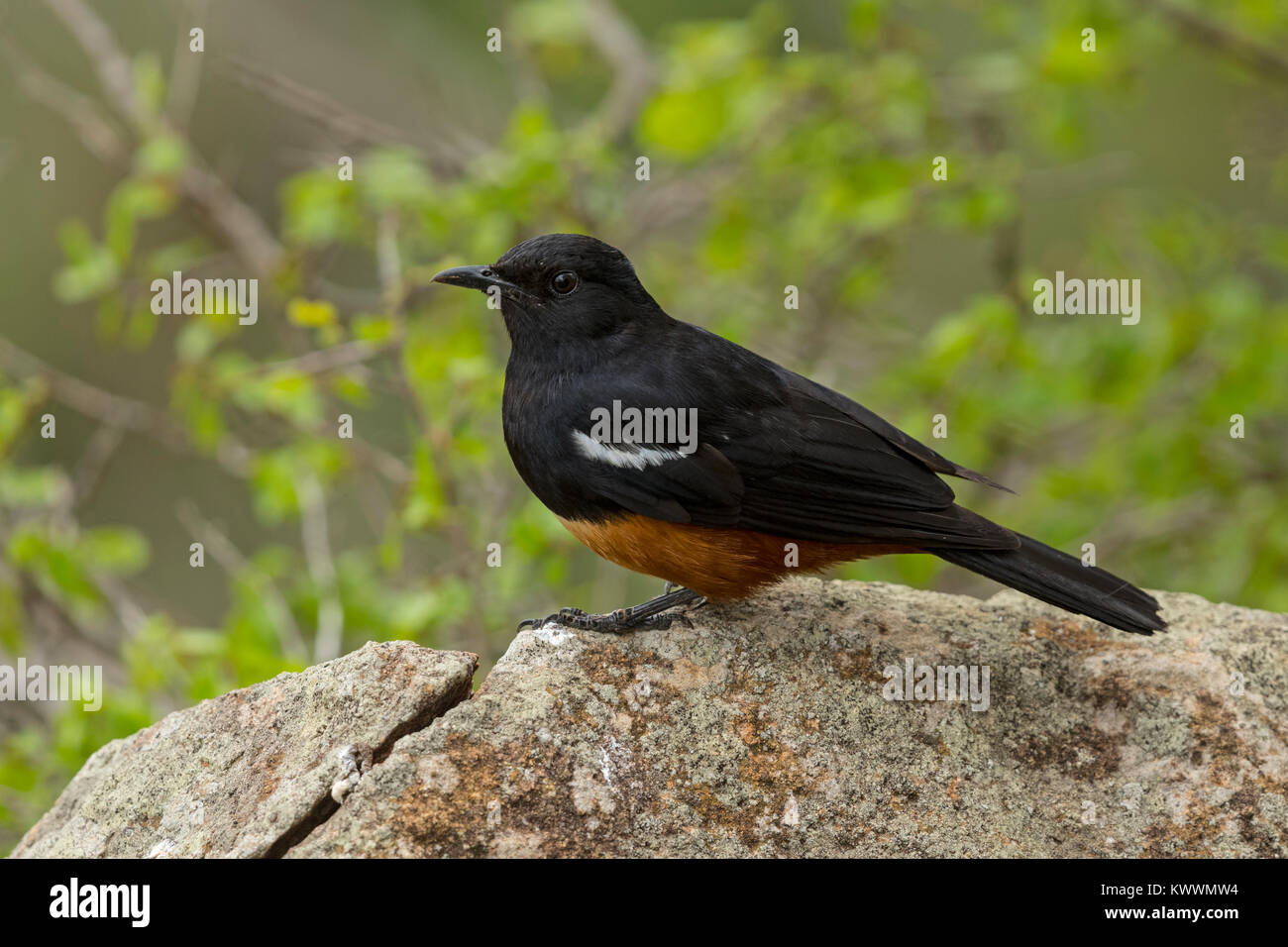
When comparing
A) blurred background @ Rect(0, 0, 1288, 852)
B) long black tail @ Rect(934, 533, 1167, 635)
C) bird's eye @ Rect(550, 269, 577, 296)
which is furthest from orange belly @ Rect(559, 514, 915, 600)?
blurred background @ Rect(0, 0, 1288, 852)

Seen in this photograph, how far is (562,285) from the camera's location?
404cm

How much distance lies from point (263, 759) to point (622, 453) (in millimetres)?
1311

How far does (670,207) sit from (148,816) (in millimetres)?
4396

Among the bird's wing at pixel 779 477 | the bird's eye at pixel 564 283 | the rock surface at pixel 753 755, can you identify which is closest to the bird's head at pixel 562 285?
the bird's eye at pixel 564 283

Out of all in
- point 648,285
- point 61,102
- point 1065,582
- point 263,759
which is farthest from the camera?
point 648,285

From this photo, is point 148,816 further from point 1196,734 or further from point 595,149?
point 595,149

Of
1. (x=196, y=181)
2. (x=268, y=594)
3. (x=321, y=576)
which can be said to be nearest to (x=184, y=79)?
(x=196, y=181)

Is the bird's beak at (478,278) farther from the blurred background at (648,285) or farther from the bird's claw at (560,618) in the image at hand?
the bird's claw at (560,618)

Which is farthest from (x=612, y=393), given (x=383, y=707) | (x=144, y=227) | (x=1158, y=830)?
(x=144, y=227)

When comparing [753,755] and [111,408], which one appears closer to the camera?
[753,755]

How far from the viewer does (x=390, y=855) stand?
9.34 ft

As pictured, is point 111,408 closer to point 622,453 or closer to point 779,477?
point 622,453

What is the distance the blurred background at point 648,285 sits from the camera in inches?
202

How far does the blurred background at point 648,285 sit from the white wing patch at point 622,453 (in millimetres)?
1055
